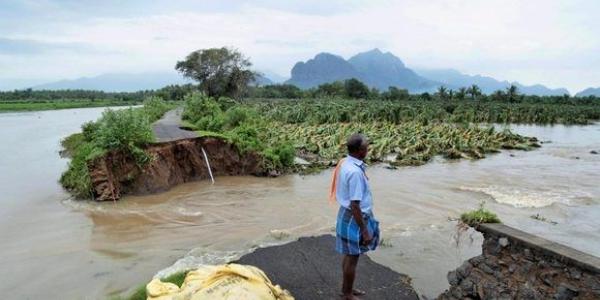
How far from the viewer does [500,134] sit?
90.1 feet

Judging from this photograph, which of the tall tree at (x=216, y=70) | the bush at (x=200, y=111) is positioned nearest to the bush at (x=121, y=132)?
the bush at (x=200, y=111)

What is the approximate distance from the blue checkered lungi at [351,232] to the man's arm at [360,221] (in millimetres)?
56

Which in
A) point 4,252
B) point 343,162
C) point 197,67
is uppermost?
point 197,67

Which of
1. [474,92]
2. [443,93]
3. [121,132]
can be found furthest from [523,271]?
[443,93]

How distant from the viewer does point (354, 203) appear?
482 centimetres

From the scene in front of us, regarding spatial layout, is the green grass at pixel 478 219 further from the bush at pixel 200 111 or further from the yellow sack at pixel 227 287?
the bush at pixel 200 111

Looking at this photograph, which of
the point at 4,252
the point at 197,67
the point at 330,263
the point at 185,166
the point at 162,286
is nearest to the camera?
the point at 162,286

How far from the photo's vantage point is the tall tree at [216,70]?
4947 centimetres

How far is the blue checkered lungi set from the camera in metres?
5.02

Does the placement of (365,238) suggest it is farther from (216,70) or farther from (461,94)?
(461,94)

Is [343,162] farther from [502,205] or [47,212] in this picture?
[47,212]

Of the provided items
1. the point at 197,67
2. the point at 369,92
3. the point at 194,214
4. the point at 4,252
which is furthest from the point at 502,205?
the point at 369,92

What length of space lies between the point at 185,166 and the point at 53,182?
538cm

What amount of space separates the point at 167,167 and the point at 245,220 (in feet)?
15.8
